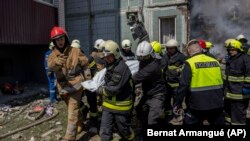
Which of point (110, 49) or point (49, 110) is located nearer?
point (110, 49)

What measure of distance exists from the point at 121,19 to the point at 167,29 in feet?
7.74

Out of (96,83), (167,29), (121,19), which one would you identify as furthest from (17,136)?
(121,19)

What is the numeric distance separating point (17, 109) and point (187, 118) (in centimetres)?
538

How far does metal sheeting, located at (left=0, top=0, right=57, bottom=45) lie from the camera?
30.9 ft

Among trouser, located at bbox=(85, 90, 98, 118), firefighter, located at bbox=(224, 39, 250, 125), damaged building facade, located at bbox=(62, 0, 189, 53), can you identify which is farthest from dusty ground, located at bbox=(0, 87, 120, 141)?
damaged building facade, located at bbox=(62, 0, 189, 53)

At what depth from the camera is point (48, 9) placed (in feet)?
39.0

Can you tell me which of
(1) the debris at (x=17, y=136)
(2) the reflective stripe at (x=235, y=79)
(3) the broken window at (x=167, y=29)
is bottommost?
(1) the debris at (x=17, y=136)

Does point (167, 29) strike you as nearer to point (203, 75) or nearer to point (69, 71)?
point (69, 71)

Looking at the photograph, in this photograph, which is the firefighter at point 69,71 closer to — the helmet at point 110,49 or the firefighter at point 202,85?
the helmet at point 110,49

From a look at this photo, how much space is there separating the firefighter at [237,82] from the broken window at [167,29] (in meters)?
7.21

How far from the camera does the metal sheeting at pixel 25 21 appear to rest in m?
9.42

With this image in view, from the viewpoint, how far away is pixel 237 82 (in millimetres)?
5363

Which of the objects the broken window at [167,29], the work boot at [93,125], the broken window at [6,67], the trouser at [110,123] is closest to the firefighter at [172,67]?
the work boot at [93,125]

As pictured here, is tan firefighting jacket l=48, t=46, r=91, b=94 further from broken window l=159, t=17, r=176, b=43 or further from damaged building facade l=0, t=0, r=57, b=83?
broken window l=159, t=17, r=176, b=43
